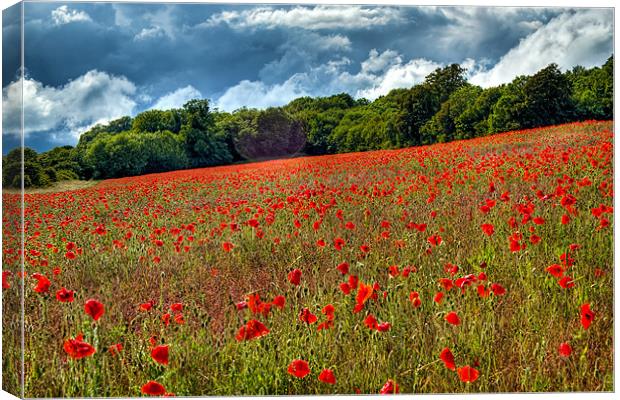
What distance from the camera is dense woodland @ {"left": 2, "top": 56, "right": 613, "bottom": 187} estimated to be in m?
4.23

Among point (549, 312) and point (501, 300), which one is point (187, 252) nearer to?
point (501, 300)

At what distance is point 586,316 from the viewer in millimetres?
3846

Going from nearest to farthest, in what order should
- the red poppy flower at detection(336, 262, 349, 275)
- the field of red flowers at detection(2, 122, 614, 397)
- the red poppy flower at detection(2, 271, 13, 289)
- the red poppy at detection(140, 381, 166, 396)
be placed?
the red poppy at detection(140, 381, 166, 396) → the field of red flowers at detection(2, 122, 614, 397) → the red poppy flower at detection(2, 271, 13, 289) → the red poppy flower at detection(336, 262, 349, 275)

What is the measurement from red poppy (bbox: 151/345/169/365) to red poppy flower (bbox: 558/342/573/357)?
7.28 ft

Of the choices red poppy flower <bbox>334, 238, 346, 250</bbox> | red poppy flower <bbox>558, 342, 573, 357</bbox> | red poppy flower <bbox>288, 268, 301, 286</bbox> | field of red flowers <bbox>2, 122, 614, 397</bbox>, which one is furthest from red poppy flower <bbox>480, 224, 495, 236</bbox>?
red poppy flower <bbox>288, 268, 301, 286</bbox>

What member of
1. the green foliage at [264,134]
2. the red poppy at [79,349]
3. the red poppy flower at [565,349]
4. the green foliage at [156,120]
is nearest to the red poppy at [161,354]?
the red poppy at [79,349]

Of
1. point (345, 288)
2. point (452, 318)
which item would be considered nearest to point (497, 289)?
point (452, 318)

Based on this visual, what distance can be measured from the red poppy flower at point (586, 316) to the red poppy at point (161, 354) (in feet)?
7.72

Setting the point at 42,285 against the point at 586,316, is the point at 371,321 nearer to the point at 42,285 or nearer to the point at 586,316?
the point at 586,316

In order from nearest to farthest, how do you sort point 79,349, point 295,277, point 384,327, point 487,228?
point 79,349 → point 384,327 → point 295,277 → point 487,228

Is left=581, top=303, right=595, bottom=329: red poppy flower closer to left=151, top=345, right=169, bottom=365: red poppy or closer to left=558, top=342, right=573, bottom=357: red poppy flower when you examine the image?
left=558, top=342, right=573, bottom=357: red poppy flower

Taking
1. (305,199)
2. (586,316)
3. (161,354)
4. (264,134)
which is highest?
(264,134)

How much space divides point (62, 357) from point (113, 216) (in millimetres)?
929

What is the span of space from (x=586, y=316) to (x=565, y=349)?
8.8 inches
